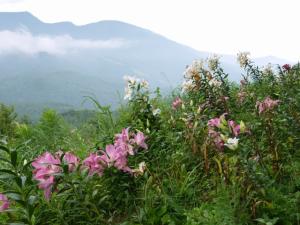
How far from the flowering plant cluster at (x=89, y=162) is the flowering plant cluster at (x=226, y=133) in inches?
20.0

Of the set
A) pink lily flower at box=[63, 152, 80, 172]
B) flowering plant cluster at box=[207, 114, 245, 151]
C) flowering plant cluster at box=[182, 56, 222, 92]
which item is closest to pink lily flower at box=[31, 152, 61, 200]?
pink lily flower at box=[63, 152, 80, 172]

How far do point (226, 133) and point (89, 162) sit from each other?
91 centimetres

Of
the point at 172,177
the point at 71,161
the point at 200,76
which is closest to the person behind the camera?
the point at 71,161

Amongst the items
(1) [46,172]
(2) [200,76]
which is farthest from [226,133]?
(2) [200,76]

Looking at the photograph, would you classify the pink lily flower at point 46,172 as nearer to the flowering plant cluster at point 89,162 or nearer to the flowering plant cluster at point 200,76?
the flowering plant cluster at point 89,162

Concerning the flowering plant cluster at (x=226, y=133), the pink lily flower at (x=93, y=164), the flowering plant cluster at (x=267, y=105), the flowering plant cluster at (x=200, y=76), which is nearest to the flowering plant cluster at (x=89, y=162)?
the pink lily flower at (x=93, y=164)

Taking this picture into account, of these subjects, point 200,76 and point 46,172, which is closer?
point 46,172

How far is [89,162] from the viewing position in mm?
2809

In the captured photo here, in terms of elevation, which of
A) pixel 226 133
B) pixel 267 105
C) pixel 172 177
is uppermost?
pixel 267 105

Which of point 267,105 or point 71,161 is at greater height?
point 267,105

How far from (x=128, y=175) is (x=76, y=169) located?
0.48 m

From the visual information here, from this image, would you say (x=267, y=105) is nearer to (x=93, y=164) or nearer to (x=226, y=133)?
(x=226, y=133)

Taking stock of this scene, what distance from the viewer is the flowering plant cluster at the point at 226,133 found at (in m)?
2.43

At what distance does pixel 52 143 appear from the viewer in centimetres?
593
